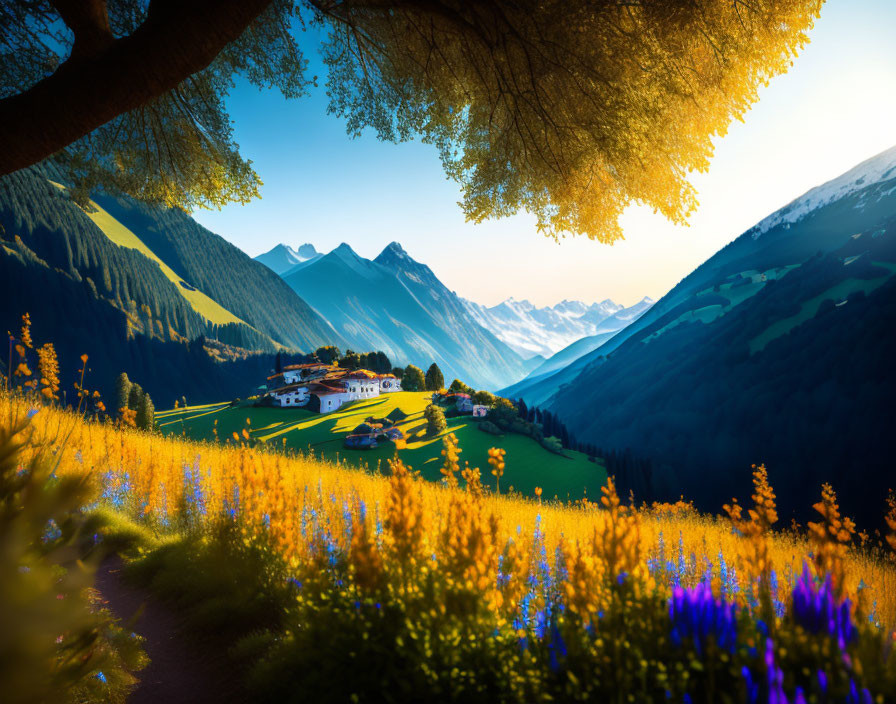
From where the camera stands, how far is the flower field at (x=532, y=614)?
5.93ft

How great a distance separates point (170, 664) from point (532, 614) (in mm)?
3133

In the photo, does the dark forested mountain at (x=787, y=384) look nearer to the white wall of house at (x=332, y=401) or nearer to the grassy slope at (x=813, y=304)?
the grassy slope at (x=813, y=304)

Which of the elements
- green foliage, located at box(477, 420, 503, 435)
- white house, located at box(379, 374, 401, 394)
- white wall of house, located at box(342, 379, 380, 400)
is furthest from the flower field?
white house, located at box(379, 374, 401, 394)

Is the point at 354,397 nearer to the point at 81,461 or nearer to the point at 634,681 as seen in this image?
the point at 81,461

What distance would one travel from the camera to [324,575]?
11.3ft

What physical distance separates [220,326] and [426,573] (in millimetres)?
208746

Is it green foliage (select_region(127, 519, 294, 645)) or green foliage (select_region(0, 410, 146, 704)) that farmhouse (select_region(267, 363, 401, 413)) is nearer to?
green foliage (select_region(127, 519, 294, 645))

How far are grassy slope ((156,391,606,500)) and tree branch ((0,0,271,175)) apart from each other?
1435 inches

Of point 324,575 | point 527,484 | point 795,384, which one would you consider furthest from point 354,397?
point 795,384

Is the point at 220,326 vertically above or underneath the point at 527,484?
above

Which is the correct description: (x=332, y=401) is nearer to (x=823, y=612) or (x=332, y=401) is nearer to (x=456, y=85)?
(x=456, y=85)

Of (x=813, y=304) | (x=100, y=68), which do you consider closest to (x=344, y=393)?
(x=100, y=68)

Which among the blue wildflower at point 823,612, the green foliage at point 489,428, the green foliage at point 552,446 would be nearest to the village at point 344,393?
the green foliage at point 489,428

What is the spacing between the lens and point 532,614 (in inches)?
117
